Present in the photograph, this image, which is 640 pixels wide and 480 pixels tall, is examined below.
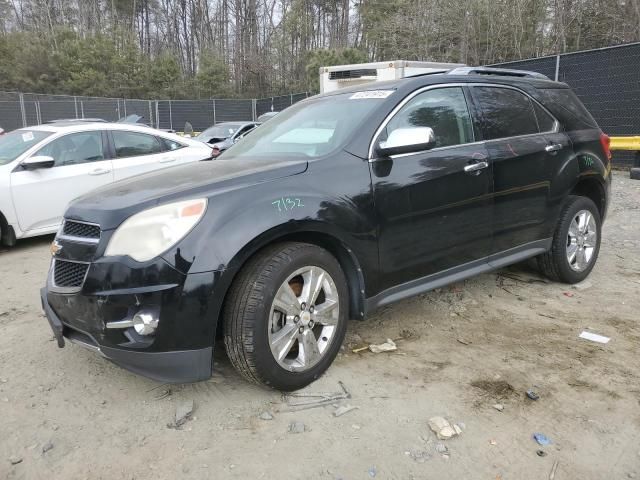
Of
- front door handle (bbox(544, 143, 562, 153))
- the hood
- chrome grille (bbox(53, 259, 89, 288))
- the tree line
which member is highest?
the tree line

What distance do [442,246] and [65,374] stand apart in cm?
256

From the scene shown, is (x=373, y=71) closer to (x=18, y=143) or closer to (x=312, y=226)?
(x=18, y=143)

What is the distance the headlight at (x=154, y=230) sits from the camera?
250 cm

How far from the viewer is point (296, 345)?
9.72 feet

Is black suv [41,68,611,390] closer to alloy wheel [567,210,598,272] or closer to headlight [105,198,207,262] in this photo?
headlight [105,198,207,262]

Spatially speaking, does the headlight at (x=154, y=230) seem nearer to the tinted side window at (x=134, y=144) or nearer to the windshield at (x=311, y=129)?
the windshield at (x=311, y=129)

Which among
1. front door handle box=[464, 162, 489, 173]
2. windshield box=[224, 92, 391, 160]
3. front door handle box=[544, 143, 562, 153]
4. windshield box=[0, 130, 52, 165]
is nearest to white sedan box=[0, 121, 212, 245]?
windshield box=[0, 130, 52, 165]

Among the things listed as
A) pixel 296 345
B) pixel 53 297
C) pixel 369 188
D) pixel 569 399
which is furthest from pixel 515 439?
pixel 53 297

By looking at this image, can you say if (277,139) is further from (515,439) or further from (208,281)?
(515,439)

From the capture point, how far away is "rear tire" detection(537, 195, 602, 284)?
175 inches

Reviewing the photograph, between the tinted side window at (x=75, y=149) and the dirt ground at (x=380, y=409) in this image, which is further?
the tinted side window at (x=75, y=149)

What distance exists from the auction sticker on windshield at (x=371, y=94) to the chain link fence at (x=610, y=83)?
→ 8.95 meters

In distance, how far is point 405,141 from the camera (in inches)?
123

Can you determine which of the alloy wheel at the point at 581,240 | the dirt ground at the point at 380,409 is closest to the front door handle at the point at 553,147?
the alloy wheel at the point at 581,240
